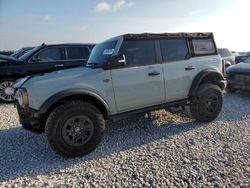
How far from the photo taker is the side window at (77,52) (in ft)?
26.4

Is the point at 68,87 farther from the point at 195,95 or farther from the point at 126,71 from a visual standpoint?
the point at 195,95

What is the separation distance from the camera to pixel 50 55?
7.83 meters

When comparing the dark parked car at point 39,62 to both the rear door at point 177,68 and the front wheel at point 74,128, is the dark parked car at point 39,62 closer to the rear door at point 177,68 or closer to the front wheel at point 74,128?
the rear door at point 177,68

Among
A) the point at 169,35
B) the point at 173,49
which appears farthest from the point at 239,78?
the point at 169,35

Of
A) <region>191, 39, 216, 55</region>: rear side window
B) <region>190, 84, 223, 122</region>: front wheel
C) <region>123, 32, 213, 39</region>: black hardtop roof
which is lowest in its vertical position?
<region>190, 84, 223, 122</region>: front wheel

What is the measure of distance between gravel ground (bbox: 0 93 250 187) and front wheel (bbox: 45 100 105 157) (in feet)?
0.63

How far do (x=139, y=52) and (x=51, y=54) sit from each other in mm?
4463

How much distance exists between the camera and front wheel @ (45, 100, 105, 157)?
11.6ft

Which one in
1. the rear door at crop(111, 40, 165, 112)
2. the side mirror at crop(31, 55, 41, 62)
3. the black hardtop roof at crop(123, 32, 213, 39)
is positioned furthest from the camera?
the side mirror at crop(31, 55, 41, 62)

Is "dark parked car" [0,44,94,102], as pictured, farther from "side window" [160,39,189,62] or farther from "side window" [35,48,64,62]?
"side window" [160,39,189,62]

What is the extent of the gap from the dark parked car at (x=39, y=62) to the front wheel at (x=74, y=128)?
12.1 ft

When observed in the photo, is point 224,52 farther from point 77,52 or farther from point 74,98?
point 74,98

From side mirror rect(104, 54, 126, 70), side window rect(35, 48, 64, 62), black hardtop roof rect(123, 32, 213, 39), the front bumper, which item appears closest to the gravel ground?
the front bumper

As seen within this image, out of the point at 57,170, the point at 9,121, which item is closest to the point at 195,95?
the point at 57,170
